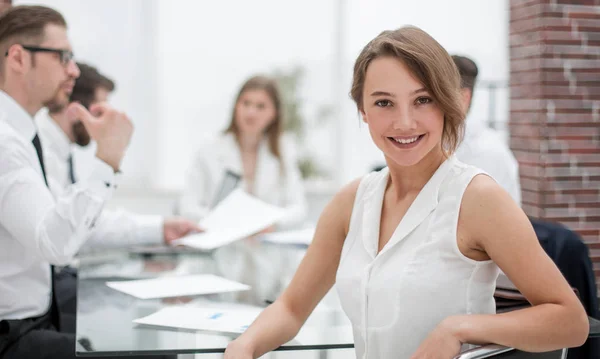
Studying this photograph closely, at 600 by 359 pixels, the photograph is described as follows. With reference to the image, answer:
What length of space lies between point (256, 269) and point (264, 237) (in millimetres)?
658

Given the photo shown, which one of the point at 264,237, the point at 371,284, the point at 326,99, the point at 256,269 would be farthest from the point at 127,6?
the point at 371,284

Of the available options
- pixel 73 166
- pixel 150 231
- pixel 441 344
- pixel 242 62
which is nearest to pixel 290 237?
pixel 150 231

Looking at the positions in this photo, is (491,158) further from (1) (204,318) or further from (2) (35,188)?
(2) (35,188)

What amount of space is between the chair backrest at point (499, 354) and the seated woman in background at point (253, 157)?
276cm

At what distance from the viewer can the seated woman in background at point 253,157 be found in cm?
425

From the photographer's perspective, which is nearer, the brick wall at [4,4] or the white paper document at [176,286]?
the white paper document at [176,286]

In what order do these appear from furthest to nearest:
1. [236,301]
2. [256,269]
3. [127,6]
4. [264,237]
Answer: [127,6]
[264,237]
[256,269]
[236,301]

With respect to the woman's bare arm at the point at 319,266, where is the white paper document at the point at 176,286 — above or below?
below

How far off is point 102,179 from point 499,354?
1404 mm

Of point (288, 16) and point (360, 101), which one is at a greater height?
point (288, 16)

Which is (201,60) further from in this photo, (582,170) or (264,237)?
(582,170)

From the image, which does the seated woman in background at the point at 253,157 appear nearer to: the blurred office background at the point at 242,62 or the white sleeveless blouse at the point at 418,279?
the blurred office background at the point at 242,62

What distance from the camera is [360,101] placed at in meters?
1.71

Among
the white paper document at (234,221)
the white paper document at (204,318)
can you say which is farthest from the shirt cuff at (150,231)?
the white paper document at (204,318)
